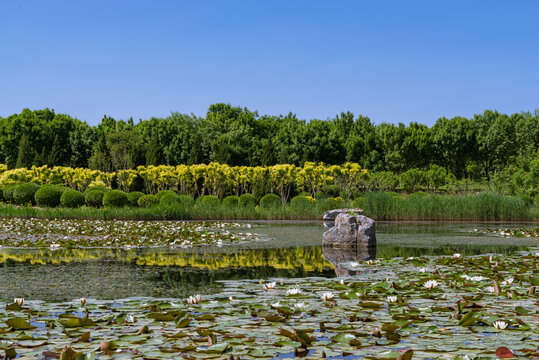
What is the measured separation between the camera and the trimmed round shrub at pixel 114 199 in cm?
2572

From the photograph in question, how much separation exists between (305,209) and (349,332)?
1926 cm

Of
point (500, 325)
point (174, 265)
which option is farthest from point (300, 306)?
point (174, 265)

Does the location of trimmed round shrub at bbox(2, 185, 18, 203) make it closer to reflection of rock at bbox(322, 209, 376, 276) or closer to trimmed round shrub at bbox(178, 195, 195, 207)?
trimmed round shrub at bbox(178, 195, 195, 207)

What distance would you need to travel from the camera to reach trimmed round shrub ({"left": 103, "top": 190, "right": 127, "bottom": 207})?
2572cm

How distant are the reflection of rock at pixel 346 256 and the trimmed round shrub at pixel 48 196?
19.0 meters

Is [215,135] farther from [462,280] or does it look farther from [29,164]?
[462,280]

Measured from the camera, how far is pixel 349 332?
153 inches

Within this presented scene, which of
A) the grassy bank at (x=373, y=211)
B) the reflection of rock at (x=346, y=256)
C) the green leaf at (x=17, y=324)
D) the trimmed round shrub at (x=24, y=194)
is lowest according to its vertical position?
the reflection of rock at (x=346, y=256)

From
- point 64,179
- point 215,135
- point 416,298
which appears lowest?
point 416,298

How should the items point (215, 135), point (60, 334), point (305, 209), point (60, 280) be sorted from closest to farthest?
point (60, 334)
point (60, 280)
point (305, 209)
point (215, 135)

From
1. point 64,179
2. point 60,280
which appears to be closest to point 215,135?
point 64,179

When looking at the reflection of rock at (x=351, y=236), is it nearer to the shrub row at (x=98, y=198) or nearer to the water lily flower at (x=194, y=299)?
the water lily flower at (x=194, y=299)

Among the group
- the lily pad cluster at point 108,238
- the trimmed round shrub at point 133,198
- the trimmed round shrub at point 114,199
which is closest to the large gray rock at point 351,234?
the lily pad cluster at point 108,238

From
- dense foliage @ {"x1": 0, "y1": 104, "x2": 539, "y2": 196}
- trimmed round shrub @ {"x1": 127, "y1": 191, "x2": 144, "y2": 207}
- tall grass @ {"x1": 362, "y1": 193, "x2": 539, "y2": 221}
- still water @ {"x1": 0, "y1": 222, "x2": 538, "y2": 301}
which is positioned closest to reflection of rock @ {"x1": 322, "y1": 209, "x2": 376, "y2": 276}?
still water @ {"x1": 0, "y1": 222, "x2": 538, "y2": 301}
